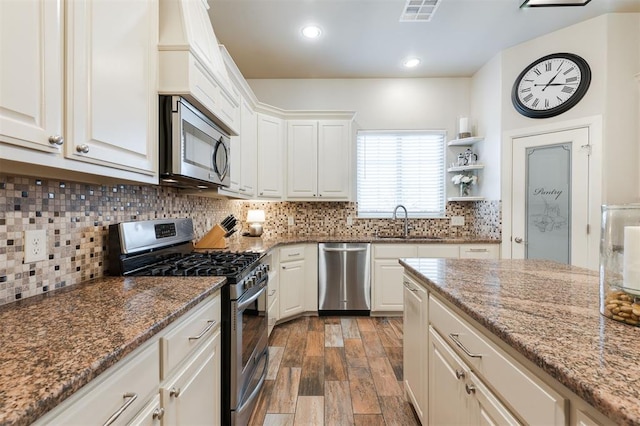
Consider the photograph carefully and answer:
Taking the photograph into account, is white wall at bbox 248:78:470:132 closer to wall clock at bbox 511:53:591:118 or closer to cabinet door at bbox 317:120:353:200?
cabinet door at bbox 317:120:353:200

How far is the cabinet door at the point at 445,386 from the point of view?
1.06 m

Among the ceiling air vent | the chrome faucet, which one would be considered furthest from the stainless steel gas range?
the ceiling air vent

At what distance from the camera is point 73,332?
752 mm

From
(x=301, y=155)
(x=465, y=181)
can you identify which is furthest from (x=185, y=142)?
(x=465, y=181)

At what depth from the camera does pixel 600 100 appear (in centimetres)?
264

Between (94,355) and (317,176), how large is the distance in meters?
3.09

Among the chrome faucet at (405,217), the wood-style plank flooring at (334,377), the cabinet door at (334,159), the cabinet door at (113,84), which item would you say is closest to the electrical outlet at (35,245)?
the cabinet door at (113,84)

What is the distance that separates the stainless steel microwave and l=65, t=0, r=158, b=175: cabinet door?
5 cm

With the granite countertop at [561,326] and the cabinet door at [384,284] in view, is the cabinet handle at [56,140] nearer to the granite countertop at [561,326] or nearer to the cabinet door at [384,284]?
the granite countertop at [561,326]

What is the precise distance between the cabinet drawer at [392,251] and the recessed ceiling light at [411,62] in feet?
7.02

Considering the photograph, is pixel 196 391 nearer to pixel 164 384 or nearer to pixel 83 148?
pixel 164 384

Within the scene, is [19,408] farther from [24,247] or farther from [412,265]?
[412,265]

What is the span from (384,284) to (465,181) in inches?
64.6

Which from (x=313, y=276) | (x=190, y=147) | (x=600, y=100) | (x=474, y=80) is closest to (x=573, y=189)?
(x=600, y=100)
